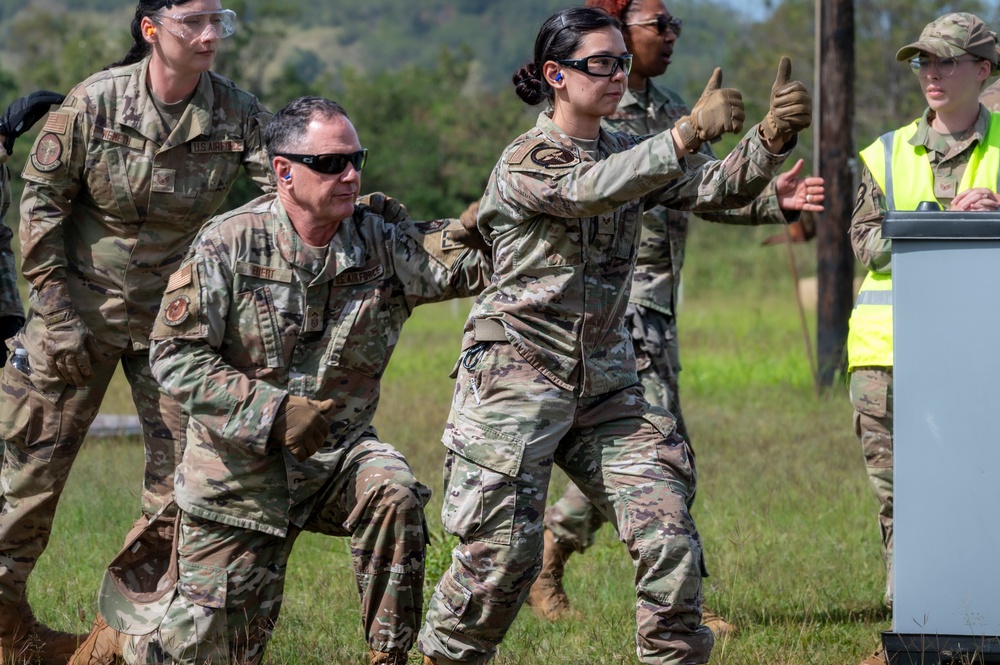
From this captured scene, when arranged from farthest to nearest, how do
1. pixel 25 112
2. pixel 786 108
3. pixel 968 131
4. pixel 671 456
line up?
pixel 25 112 < pixel 968 131 < pixel 671 456 < pixel 786 108

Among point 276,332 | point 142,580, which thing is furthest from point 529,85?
point 142,580

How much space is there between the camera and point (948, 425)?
3.77m

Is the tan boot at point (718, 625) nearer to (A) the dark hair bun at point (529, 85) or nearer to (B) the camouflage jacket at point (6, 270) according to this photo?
(A) the dark hair bun at point (529, 85)

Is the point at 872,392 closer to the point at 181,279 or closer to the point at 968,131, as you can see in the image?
the point at 968,131

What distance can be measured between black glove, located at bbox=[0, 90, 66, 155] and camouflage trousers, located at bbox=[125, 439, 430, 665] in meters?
1.71

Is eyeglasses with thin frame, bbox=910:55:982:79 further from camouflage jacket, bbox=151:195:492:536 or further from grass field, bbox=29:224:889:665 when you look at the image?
grass field, bbox=29:224:889:665

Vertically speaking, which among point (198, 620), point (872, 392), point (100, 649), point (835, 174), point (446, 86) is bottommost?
point (100, 649)

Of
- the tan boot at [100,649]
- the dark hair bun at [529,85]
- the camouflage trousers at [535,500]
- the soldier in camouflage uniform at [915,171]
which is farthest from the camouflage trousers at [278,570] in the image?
the soldier in camouflage uniform at [915,171]

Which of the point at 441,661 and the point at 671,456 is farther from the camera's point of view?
the point at 441,661

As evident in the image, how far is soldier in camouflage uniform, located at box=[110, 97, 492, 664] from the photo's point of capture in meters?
4.23

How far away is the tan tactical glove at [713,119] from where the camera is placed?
3699 millimetres

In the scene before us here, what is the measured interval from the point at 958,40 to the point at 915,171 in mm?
465

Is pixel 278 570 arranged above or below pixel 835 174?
below

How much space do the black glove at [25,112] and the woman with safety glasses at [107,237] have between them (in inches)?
4.4
